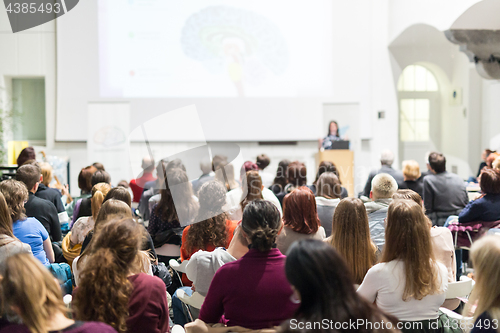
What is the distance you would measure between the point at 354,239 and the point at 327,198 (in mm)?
1204

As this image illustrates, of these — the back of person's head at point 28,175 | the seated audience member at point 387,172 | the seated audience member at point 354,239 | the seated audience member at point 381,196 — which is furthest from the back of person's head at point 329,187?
the back of person's head at point 28,175

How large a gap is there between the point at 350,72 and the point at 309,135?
1490 mm

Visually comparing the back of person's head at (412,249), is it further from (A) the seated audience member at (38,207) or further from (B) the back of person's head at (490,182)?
(A) the seated audience member at (38,207)

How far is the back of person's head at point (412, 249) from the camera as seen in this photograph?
1.77 m

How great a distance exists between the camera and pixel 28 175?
328cm

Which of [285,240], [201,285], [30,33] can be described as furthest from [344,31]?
[201,285]

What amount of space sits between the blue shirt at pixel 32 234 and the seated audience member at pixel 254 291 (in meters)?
1.45

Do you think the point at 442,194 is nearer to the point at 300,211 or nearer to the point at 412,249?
the point at 300,211

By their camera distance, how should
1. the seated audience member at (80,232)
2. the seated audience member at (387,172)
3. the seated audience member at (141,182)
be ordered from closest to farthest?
the seated audience member at (80,232) < the seated audience member at (387,172) < the seated audience member at (141,182)

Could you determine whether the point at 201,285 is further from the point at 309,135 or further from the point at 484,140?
the point at 484,140

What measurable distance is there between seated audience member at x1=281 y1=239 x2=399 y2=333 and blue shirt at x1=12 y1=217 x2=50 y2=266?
208 cm

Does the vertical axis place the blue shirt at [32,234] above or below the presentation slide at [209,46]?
below

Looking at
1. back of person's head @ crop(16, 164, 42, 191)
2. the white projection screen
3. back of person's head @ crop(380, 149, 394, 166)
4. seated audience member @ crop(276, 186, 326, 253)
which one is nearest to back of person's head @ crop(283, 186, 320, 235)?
seated audience member @ crop(276, 186, 326, 253)

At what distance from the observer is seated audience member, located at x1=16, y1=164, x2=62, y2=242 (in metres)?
3.15
